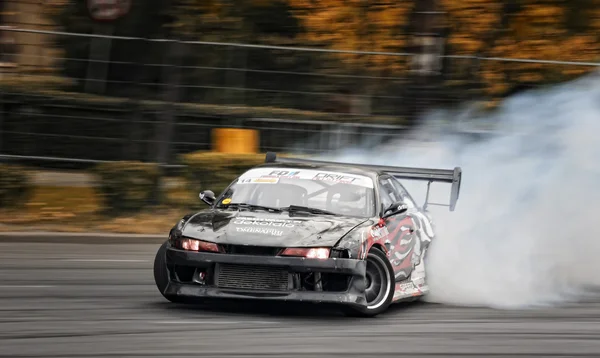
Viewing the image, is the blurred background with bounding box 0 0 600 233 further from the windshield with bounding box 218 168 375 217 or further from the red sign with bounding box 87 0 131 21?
the windshield with bounding box 218 168 375 217

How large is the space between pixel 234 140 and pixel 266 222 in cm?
891

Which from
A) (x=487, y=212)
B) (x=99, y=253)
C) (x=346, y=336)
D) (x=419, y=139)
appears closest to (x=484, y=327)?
(x=346, y=336)

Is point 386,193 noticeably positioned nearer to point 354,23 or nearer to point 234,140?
point 234,140

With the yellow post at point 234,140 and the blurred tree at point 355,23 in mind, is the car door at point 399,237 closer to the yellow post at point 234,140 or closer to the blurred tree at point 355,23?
the yellow post at point 234,140

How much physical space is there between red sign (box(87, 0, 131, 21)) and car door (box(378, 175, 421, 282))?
7.75 m

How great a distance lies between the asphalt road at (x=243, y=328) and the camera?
7.70 meters

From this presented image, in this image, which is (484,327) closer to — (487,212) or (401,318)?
(401,318)

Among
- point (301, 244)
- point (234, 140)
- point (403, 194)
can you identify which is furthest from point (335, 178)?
point (234, 140)

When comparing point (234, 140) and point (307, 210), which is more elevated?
point (234, 140)

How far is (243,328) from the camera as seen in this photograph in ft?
28.0

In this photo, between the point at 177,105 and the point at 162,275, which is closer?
the point at 162,275

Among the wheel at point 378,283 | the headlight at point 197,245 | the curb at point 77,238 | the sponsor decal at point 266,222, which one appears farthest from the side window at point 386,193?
the curb at point 77,238

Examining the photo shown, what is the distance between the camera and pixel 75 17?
71.8 feet

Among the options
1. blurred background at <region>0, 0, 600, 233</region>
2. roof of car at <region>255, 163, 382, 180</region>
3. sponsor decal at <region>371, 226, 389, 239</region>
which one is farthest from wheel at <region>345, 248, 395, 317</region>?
blurred background at <region>0, 0, 600, 233</region>
